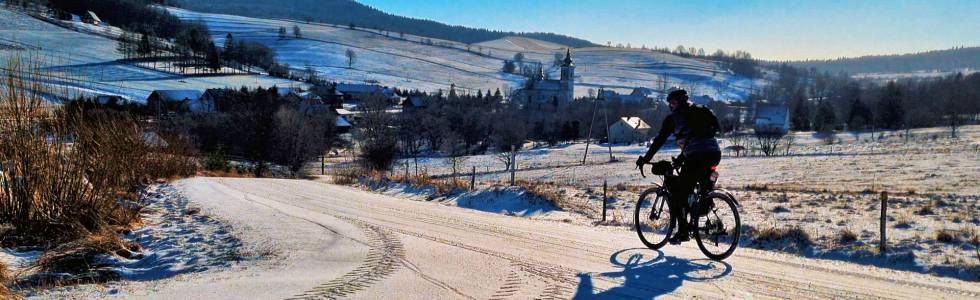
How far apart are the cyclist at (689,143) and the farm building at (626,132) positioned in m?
81.0

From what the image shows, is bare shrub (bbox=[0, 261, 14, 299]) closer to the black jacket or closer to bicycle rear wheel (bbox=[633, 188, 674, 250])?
the black jacket

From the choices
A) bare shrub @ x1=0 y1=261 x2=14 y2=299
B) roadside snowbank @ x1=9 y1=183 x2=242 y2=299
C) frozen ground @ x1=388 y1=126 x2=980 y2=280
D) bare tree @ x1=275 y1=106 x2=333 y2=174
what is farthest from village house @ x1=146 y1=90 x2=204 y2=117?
bare shrub @ x1=0 y1=261 x2=14 y2=299

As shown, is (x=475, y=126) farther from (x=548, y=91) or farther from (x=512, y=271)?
(x=512, y=271)

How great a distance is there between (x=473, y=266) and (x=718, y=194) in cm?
260

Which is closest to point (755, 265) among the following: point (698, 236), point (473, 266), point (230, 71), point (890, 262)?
point (698, 236)

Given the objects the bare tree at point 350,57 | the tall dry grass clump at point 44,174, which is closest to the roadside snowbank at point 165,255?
the tall dry grass clump at point 44,174

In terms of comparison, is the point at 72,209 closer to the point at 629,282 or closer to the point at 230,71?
the point at 629,282

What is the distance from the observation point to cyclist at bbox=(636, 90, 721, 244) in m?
6.31

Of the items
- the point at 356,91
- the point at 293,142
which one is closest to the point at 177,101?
the point at 293,142

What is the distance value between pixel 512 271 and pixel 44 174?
5.62 m

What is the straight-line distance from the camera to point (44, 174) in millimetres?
7246

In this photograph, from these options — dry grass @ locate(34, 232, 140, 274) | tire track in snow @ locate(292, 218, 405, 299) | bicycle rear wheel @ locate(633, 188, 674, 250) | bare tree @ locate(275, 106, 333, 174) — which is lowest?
bare tree @ locate(275, 106, 333, 174)

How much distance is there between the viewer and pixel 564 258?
6344mm

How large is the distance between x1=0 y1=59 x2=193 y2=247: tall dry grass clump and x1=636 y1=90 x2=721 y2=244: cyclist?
21.3 ft
